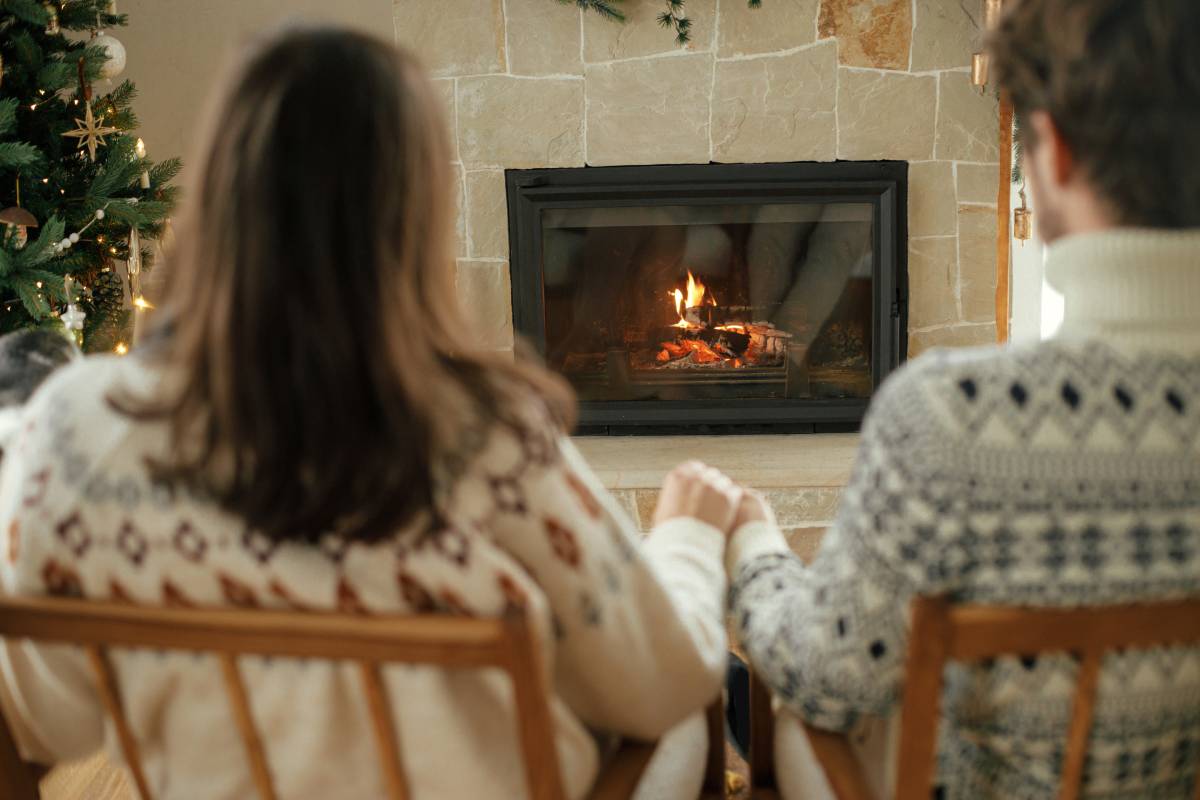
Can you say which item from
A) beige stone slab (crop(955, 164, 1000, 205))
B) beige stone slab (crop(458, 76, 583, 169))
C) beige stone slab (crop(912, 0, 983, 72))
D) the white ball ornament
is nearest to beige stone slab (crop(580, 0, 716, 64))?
beige stone slab (crop(458, 76, 583, 169))

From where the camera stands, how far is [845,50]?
2.50 metres

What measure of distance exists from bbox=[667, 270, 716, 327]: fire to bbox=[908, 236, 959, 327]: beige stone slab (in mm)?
541

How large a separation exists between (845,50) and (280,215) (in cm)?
220

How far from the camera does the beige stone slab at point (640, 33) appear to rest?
8.14 ft

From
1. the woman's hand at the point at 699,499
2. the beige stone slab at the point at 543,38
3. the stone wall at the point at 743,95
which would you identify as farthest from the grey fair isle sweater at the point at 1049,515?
the beige stone slab at the point at 543,38

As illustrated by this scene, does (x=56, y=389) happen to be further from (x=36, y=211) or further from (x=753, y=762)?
(x=36, y=211)

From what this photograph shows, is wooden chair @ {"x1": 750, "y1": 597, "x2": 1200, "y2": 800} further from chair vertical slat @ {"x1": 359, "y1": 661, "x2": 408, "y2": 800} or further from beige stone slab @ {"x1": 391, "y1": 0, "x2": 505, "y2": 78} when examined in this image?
beige stone slab @ {"x1": 391, "y1": 0, "x2": 505, "y2": 78}

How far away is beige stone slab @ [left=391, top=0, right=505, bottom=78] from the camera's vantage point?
8.35 ft

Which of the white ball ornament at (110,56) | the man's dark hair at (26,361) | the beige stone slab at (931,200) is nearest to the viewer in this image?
the man's dark hair at (26,361)

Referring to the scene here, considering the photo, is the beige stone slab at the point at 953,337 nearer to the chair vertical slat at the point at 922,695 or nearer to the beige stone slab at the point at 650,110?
the beige stone slab at the point at 650,110

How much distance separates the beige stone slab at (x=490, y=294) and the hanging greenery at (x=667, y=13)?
697 millimetres

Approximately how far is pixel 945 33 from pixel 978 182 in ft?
1.29

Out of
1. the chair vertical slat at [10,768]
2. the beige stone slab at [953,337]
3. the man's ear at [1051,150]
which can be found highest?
the man's ear at [1051,150]

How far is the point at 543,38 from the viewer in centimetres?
254
